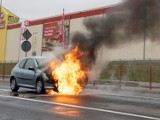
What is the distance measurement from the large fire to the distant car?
0.77 ft

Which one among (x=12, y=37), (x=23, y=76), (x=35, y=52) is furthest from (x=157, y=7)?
(x=12, y=37)

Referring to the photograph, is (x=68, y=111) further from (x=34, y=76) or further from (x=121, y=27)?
(x=34, y=76)

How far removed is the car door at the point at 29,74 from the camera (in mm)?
16219

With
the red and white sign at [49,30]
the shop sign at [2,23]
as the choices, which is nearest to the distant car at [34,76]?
the red and white sign at [49,30]

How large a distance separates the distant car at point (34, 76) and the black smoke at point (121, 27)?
4.78 ft

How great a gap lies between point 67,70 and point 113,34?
7.19 ft

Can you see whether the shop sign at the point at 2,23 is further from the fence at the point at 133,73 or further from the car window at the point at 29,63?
the car window at the point at 29,63

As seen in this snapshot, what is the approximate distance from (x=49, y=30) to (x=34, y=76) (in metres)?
41.5

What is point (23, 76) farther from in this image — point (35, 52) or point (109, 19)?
point (35, 52)

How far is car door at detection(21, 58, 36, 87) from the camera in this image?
16.2m

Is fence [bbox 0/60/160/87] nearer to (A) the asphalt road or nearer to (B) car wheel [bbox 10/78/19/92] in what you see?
(B) car wheel [bbox 10/78/19/92]

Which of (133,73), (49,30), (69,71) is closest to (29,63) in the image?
(69,71)

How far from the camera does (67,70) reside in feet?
51.2

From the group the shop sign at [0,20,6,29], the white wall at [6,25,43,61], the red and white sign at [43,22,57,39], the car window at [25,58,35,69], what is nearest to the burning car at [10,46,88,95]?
the car window at [25,58,35,69]
